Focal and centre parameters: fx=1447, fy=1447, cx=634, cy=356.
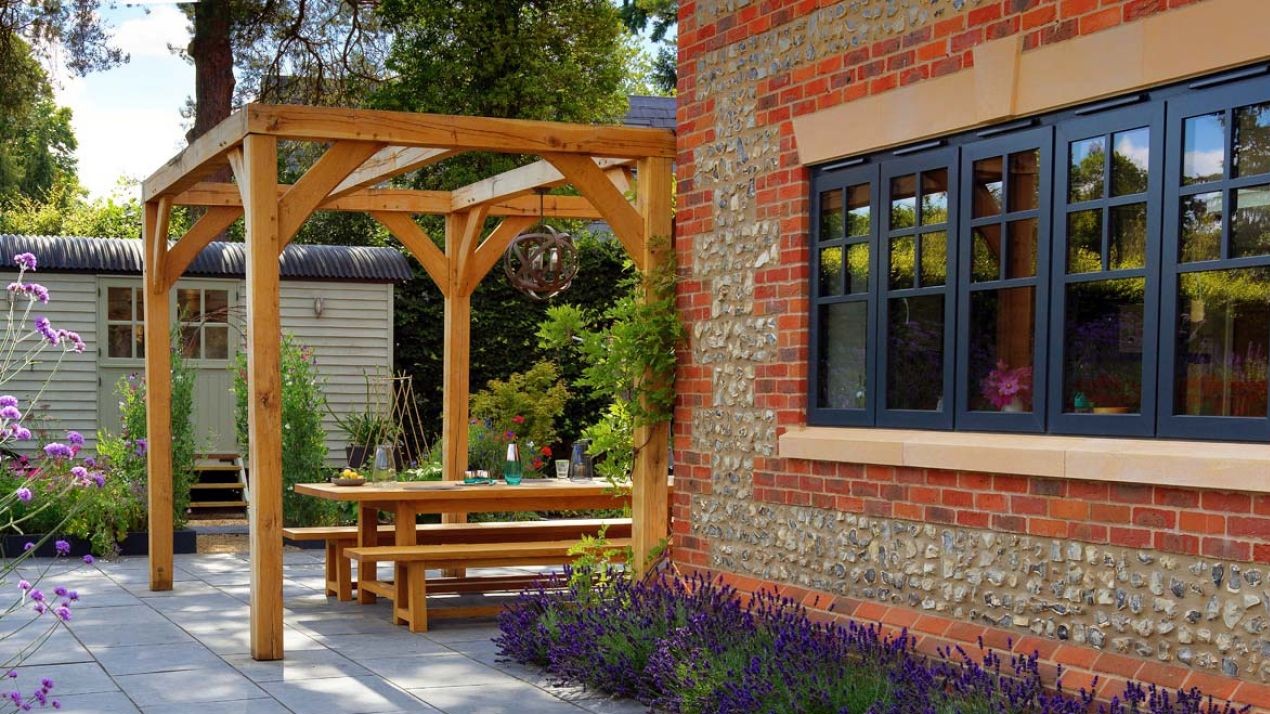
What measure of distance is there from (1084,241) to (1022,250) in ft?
1.10

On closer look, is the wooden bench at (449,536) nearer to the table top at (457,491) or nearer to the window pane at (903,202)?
the table top at (457,491)

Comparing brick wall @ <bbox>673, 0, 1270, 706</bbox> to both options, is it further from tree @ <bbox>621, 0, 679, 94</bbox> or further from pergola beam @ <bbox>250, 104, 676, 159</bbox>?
tree @ <bbox>621, 0, 679, 94</bbox>

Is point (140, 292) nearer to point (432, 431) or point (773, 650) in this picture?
point (432, 431)

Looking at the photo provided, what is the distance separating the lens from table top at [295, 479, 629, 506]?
944 cm

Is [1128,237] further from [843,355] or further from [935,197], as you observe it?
[843,355]

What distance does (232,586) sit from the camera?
10766mm

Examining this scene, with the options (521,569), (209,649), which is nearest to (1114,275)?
(209,649)

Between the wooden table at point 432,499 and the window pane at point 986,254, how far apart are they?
13.4ft

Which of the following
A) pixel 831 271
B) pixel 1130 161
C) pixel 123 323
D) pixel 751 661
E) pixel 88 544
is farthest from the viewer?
pixel 123 323

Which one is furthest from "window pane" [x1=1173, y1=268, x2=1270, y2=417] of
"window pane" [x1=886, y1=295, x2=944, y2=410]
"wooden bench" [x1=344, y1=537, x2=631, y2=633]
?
"wooden bench" [x1=344, y1=537, x2=631, y2=633]

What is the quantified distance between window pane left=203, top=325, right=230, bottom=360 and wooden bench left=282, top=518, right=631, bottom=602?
624 centimetres

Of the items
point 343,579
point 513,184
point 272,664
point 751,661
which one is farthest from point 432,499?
point 751,661

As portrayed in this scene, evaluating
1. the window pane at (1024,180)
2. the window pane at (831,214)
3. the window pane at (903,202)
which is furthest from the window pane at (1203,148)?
the window pane at (831,214)

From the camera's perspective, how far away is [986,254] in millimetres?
6055
